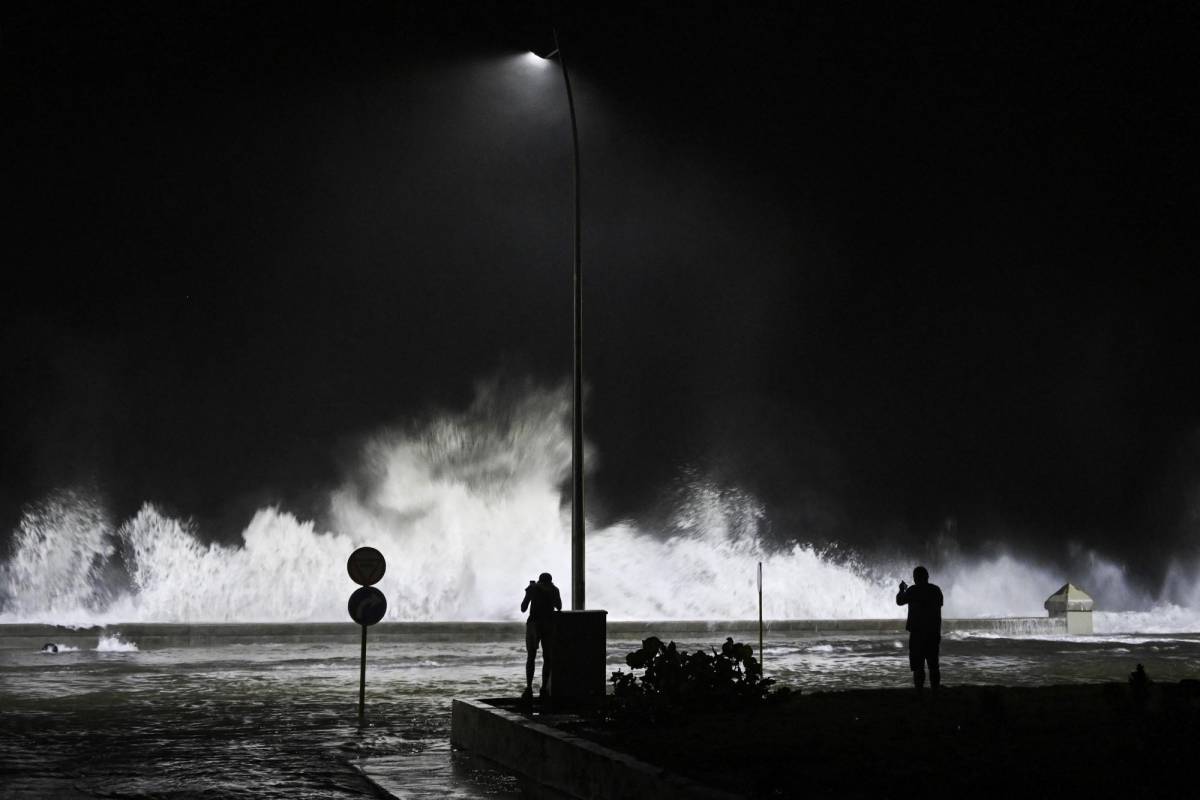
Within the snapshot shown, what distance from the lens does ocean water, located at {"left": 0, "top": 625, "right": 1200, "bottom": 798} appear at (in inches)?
369

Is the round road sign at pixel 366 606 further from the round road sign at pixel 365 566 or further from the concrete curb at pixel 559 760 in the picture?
the concrete curb at pixel 559 760

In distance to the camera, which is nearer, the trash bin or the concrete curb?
the concrete curb

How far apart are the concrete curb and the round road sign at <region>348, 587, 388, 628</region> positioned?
2253mm

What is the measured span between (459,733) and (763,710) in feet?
8.89

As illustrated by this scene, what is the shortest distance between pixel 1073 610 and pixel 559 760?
31732 mm

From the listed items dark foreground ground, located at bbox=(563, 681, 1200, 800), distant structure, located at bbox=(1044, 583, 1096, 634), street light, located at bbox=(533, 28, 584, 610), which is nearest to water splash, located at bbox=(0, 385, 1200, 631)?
distant structure, located at bbox=(1044, 583, 1096, 634)

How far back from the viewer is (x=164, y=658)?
24891 millimetres

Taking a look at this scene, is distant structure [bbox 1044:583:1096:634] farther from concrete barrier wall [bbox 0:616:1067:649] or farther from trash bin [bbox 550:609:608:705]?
trash bin [bbox 550:609:608:705]

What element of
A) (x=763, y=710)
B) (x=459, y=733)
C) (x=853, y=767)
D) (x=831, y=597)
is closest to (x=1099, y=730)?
(x=853, y=767)

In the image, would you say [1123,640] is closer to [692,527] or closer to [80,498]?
[692,527]

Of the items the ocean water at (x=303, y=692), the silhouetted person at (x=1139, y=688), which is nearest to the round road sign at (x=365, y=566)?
the ocean water at (x=303, y=692)

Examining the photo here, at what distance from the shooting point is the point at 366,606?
13414mm

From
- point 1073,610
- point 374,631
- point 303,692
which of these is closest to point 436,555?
point 374,631

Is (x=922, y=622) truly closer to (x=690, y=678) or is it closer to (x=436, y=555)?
(x=690, y=678)
